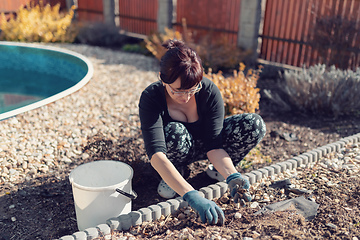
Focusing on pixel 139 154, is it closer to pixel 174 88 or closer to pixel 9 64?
pixel 174 88

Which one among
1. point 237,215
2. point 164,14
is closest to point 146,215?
point 237,215

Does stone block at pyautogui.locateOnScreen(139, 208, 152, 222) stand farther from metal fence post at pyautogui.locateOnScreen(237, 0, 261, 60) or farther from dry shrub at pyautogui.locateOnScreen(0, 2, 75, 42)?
dry shrub at pyautogui.locateOnScreen(0, 2, 75, 42)

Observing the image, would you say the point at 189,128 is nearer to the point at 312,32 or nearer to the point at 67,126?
the point at 67,126

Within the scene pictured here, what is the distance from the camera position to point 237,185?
2.15m

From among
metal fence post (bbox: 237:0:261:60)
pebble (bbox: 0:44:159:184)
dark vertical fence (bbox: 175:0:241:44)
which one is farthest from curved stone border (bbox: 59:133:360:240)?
dark vertical fence (bbox: 175:0:241:44)

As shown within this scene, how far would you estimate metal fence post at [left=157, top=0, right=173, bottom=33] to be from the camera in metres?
8.28

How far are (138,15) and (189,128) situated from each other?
7877 mm

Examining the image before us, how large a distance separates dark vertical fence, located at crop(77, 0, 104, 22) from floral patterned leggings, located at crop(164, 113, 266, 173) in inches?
346

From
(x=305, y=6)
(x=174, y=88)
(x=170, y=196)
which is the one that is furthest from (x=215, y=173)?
(x=305, y=6)

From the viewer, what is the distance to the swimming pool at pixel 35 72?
21.1 ft

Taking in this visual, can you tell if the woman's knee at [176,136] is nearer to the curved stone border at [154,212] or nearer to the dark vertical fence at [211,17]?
the curved stone border at [154,212]

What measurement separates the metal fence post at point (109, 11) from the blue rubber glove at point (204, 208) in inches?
349

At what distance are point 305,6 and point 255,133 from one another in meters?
4.70

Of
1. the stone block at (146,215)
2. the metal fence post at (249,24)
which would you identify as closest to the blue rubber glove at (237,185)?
the stone block at (146,215)
